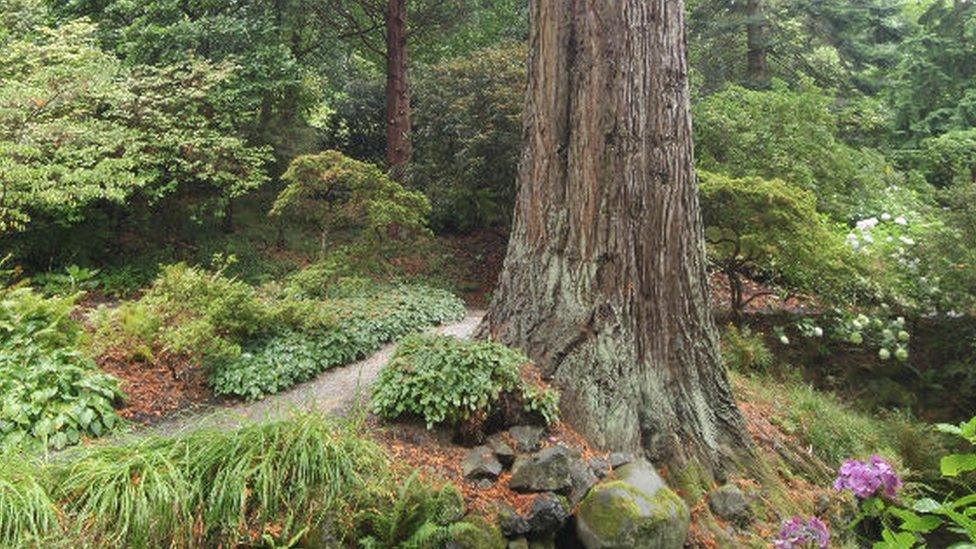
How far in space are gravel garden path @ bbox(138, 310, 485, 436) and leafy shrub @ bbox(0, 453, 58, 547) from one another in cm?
95

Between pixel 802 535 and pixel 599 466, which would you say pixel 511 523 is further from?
pixel 802 535

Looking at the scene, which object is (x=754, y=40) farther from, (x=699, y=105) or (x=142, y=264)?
(x=142, y=264)

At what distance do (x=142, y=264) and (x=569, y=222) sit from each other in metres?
7.56

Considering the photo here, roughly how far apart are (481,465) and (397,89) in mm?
8926

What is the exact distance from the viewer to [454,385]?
13.6 feet

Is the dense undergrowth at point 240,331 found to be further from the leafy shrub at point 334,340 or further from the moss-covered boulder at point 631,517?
the moss-covered boulder at point 631,517

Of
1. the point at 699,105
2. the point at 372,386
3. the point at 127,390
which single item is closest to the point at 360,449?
the point at 372,386

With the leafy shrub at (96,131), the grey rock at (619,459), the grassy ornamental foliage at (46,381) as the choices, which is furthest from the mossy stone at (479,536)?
the leafy shrub at (96,131)

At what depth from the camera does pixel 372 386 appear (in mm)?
4398

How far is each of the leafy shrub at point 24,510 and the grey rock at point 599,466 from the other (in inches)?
107

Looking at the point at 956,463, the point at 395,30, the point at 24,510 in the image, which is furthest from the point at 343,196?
the point at 956,463

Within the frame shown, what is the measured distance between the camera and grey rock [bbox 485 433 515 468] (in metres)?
3.98

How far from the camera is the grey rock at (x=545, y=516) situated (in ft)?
11.6

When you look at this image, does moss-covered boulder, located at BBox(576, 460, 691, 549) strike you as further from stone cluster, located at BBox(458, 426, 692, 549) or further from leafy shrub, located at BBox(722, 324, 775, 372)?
leafy shrub, located at BBox(722, 324, 775, 372)
